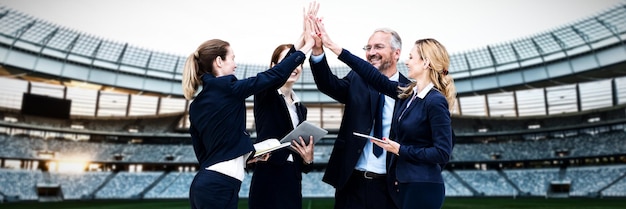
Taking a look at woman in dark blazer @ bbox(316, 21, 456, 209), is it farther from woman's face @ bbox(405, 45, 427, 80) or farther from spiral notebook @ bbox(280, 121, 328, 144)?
spiral notebook @ bbox(280, 121, 328, 144)

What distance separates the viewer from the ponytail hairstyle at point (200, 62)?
3459 mm

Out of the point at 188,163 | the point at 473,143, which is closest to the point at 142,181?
the point at 188,163

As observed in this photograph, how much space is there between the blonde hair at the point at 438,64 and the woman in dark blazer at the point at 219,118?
100cm

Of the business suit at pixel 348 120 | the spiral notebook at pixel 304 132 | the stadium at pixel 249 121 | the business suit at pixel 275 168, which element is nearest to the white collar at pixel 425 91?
the business suit at pixel 348 120

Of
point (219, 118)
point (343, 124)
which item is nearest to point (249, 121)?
point (343, 124)

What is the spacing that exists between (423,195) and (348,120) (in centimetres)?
109

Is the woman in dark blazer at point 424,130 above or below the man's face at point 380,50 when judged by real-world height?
below

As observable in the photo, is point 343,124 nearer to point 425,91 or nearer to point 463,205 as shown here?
point 425,91

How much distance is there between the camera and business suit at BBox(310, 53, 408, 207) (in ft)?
12.1

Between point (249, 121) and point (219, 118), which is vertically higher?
point (219, 118)

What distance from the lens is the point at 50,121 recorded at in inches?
1841

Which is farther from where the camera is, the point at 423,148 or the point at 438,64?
the point at 438,64

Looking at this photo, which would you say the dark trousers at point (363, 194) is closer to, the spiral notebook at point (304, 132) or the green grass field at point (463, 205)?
the spiral notebook at point (304, 132)

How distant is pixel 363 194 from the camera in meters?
3.64
